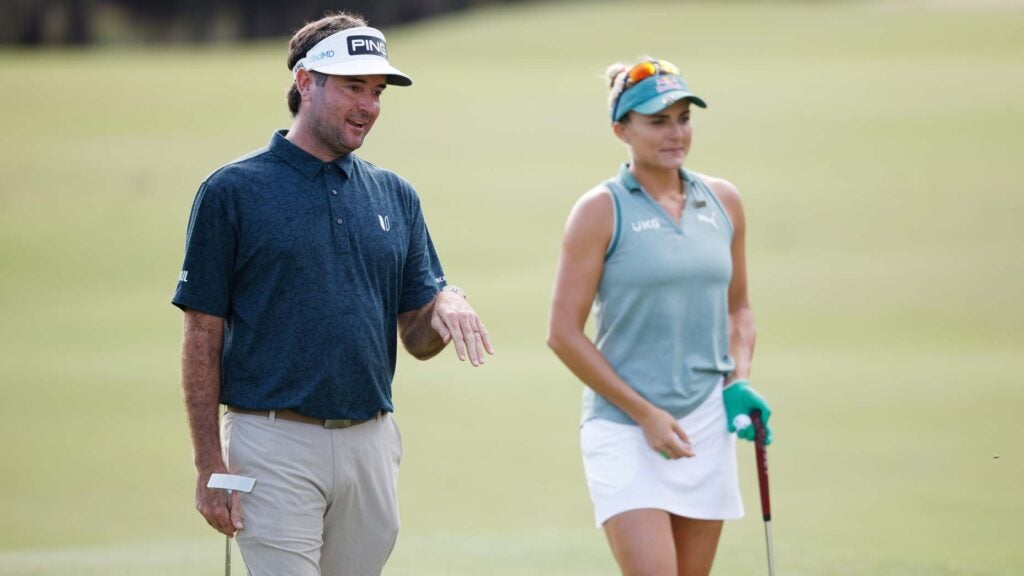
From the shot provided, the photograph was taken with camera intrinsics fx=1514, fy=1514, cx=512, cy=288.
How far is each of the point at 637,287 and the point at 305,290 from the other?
2.89 ft

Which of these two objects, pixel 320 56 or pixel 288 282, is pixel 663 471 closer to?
pixel 288 282

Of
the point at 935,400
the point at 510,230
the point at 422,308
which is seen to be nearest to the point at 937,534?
the point at 935,400

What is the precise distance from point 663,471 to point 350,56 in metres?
1.29

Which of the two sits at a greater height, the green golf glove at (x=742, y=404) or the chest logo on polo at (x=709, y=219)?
the chest logo on polo at (x=709, y=219)

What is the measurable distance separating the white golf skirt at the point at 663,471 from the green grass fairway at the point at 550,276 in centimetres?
224

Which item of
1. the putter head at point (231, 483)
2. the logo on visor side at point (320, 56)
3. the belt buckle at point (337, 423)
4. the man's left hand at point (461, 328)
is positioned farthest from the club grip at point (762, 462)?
the logo on visor side at point (320, 56)

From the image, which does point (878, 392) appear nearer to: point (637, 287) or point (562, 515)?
point (562, 515)

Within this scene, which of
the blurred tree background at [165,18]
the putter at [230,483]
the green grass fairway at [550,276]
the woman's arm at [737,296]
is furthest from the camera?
the blurred tree background at [165,18]

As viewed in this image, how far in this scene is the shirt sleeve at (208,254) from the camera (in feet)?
11.0

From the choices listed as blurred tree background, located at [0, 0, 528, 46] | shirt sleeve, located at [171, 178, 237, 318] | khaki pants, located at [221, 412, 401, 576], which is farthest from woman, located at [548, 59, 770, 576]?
blurred tree background, located at [0, 0, 528, 46]

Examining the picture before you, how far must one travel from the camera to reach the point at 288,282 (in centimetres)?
338

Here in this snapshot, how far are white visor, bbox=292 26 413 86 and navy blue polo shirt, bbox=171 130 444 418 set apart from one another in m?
0.20

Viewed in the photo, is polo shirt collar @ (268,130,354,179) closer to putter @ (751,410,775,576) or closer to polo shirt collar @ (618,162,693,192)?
polo shirt collar @ (618,162,693,192)

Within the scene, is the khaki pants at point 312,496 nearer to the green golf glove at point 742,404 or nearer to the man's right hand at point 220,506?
the man's right hand at point 220,506
